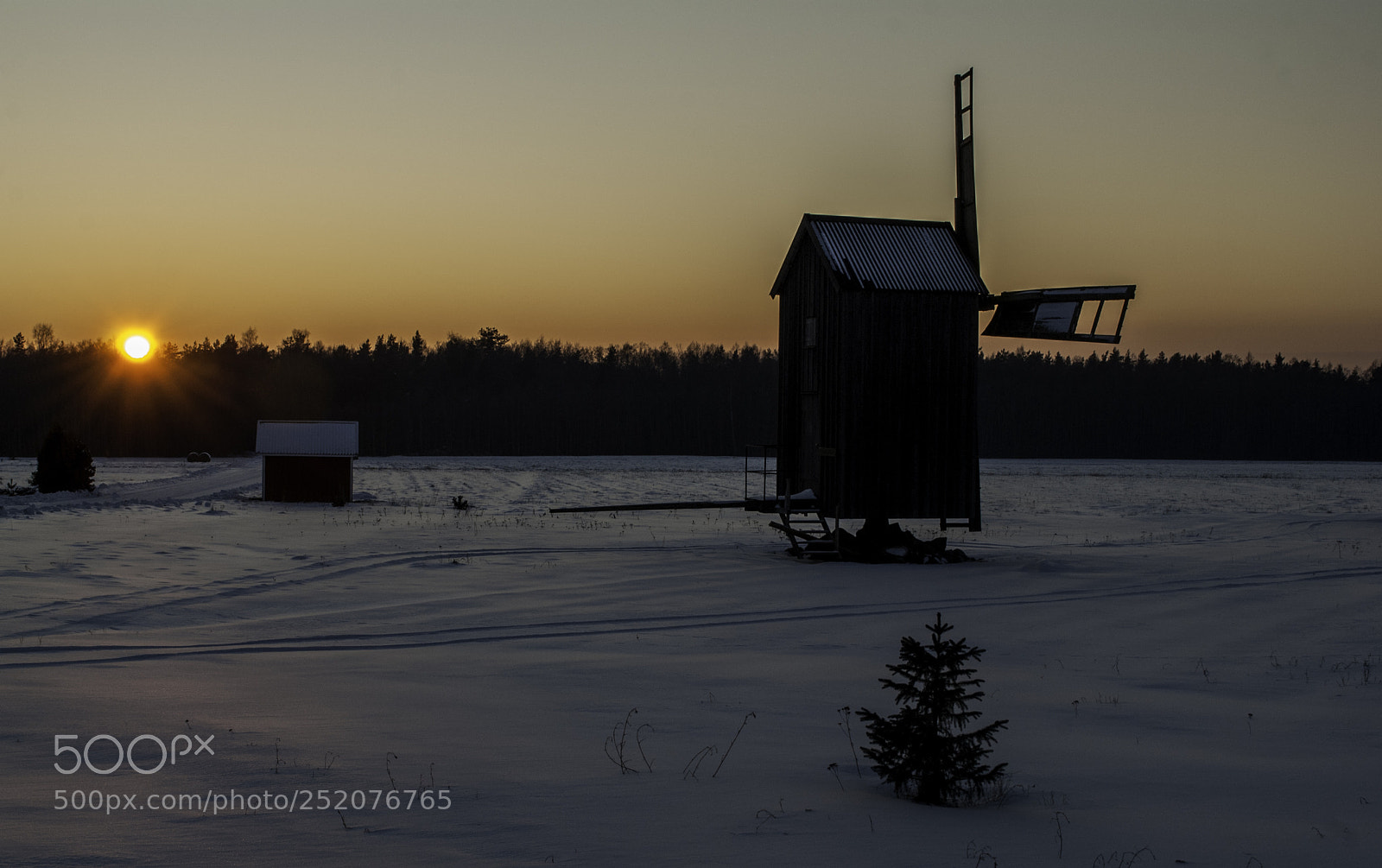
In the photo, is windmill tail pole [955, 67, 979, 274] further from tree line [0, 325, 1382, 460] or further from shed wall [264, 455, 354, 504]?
tree line [0, 325, 1382, 460]

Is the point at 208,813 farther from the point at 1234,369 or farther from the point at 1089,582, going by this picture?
the point at 1234,369

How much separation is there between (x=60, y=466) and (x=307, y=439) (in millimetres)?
8850

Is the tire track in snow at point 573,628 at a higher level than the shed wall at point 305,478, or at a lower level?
lower

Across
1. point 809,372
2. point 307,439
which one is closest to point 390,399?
point 307,439

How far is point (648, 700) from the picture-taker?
10.1m

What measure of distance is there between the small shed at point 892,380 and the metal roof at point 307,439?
971 inches

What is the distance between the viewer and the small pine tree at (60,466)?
39688 mm

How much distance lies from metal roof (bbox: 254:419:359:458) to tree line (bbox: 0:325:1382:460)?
7632 cm

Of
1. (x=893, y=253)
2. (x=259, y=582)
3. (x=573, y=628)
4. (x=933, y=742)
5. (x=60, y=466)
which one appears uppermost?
(x=893, y=253)

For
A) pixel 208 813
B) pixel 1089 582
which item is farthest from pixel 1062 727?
pixel 1089 582

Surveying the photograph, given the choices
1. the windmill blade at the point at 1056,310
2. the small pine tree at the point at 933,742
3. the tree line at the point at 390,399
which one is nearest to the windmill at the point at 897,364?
the windmill blade at the point at 1056,310

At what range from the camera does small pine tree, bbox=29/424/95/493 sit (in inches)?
1563

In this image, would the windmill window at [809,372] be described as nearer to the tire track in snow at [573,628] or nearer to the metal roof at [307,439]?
the tire track in snow at [573,628]

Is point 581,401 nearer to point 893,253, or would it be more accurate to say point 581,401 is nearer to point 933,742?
point 893,253
